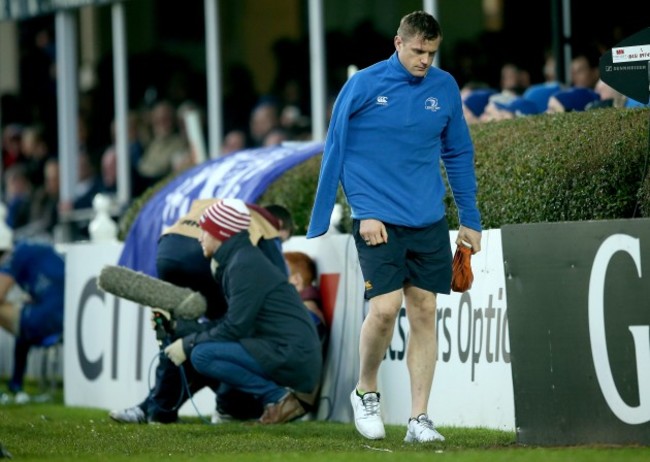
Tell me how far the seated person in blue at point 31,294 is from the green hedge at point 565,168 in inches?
213

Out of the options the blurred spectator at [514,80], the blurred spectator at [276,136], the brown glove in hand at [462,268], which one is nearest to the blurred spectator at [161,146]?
the blurred spectator at [276,136]

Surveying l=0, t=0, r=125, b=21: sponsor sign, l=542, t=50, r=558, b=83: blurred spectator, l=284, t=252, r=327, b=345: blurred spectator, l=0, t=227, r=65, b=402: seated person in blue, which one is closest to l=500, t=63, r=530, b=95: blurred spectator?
l=542, t=50, r=558, b=83: blurred spectator

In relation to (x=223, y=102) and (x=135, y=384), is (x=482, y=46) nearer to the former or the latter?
(x=223, y=102)

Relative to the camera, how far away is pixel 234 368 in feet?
35.0

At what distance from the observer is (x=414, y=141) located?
8.69 meters

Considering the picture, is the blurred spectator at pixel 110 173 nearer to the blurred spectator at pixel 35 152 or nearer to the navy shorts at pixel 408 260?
the blurred spectator at pixel 35 152

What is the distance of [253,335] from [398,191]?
2516 mm

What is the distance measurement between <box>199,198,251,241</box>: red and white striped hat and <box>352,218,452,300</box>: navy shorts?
199 cm

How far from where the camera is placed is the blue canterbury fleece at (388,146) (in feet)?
28.3

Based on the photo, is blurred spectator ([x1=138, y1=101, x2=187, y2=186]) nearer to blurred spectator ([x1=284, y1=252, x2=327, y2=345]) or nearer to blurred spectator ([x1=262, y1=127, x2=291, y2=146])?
blurred spectator ([x1=262, y1=127, x2=291, y2=146])

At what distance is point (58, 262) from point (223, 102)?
4.73m

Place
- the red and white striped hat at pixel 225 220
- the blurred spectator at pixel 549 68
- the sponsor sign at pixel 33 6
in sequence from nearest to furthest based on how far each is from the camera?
1. the red and white striped hat at pixel 225 220
2. the blurred spectator at pixel 549 68
3. the sponsor sign at pixel 33 6

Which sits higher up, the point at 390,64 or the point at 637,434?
the point at 390,64

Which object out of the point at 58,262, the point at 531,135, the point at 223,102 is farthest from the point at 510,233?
the point at 223,102
